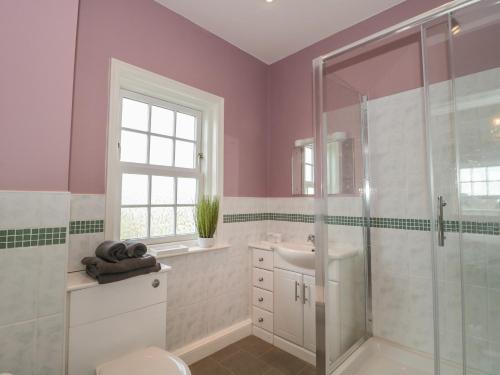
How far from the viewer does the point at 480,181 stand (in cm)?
145

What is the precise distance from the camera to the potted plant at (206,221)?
2.02 metres

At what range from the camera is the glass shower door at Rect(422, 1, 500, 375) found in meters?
1.41

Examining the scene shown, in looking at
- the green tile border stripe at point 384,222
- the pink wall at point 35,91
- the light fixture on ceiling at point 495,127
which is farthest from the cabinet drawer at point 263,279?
the light fixture on ceiling at point 495,127

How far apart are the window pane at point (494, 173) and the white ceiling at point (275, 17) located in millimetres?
1378

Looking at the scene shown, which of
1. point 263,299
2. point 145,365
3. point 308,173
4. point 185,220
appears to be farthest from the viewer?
point 308,173

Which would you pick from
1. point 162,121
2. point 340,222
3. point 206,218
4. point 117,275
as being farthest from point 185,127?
point 340,222

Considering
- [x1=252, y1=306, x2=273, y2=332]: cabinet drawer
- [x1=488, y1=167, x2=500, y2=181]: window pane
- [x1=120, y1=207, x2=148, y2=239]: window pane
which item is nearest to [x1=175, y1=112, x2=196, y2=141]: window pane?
[x1=120, y1=207, x2=148, y2=239]: window pane

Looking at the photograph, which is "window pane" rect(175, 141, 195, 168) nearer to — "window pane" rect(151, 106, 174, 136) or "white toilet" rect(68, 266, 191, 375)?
"window pane" rect(151, 106, 174, 136)

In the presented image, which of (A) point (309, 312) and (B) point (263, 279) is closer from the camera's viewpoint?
(A) point (309, 312)

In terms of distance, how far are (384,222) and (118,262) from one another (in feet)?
5.96

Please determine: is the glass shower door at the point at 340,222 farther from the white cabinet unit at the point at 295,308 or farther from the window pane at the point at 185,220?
the window pane at the point at 185,220

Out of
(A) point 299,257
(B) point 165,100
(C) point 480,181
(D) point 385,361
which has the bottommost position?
(D) point 385,361

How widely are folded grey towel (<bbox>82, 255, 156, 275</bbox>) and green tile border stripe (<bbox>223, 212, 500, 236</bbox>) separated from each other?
92 cm

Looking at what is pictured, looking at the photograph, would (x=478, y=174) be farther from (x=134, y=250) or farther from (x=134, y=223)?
(x=134, y=223)
